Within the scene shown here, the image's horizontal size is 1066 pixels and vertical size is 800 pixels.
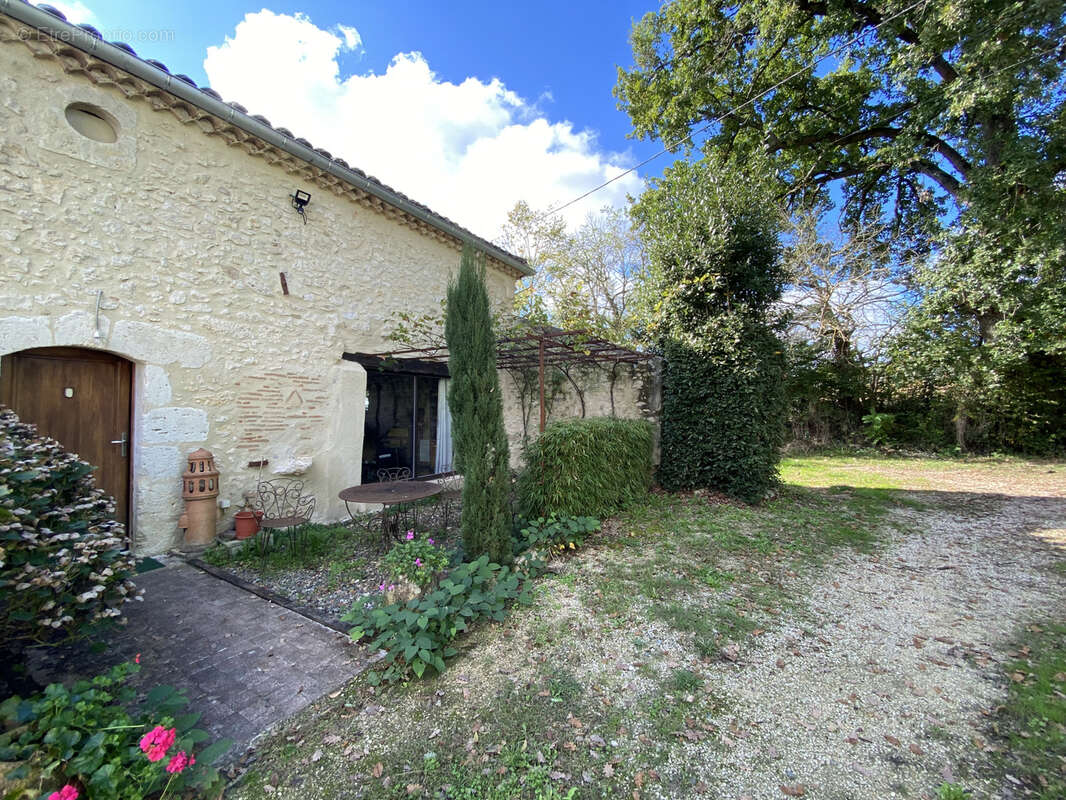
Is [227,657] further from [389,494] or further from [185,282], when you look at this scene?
[185,282]

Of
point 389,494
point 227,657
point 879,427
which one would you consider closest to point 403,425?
point 389,494

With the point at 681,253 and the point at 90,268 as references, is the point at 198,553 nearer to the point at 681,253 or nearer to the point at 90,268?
the point at 90,268

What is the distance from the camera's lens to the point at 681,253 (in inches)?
271

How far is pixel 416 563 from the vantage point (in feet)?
9.70

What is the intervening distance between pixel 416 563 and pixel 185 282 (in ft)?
13.8

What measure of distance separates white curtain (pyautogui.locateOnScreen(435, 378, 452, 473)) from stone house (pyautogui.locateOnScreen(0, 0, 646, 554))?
105 cm

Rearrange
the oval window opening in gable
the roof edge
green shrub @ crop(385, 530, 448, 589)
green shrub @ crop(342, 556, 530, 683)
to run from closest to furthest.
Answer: green shrub @ crop(342, 556, 530, 683) < green shrub @ crop(385, 530, 448, 589) < the roof edge < the oval window opening in gable

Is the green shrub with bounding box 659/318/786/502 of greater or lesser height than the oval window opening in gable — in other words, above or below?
below

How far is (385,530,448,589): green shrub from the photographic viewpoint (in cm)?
295

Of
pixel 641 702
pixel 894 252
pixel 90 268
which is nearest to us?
pixel 641 702

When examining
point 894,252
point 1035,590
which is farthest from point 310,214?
point 894,252

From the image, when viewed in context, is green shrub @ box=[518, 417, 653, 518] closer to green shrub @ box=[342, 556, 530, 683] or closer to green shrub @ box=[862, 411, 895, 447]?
green shrub @ box=[342, 556, 530, 683]

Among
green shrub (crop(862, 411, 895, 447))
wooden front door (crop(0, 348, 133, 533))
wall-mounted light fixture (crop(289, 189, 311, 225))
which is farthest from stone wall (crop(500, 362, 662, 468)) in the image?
green shrub (crop(862, 411, 895, 447))

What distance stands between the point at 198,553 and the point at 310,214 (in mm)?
4410
